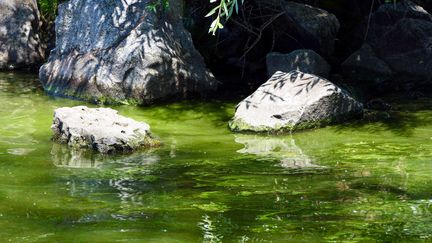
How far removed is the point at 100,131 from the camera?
329 inches

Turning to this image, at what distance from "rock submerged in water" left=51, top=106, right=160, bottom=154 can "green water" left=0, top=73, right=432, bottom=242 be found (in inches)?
7.0

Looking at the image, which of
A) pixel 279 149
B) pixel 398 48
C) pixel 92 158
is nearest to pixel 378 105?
pixel 398 48

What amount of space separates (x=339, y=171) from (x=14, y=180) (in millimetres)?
2889

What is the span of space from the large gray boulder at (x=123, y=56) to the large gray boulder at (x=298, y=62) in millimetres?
932

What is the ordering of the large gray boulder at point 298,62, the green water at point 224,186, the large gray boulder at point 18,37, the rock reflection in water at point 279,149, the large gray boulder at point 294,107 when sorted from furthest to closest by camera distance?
the large gray boulder at point 18,37, the large gray boulder at point 298,62, the large gray boulder at point 294,107, the rock reflection in water at point 279,149, the green water at point 224,186

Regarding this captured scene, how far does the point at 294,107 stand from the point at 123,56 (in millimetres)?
3039

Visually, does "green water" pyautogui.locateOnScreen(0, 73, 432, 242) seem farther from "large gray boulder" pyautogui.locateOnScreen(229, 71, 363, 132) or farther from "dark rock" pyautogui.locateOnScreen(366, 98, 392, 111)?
"dark rock" pyautogui.locateOnScreen(366, 98, 392, 111)

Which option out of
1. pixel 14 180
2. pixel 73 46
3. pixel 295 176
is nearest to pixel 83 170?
pixel 14 180

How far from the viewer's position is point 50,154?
26.8 feet

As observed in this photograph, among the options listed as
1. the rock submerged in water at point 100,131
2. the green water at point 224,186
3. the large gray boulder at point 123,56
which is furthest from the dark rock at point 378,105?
the rock submerged in water at point 100,131

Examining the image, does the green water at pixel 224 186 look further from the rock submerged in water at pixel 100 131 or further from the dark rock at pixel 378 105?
the dark rock at pixel 378 105

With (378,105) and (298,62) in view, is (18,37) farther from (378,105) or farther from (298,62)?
(378,105)

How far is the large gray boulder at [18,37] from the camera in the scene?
14031mm

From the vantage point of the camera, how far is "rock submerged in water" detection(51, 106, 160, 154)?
8.27 metres
